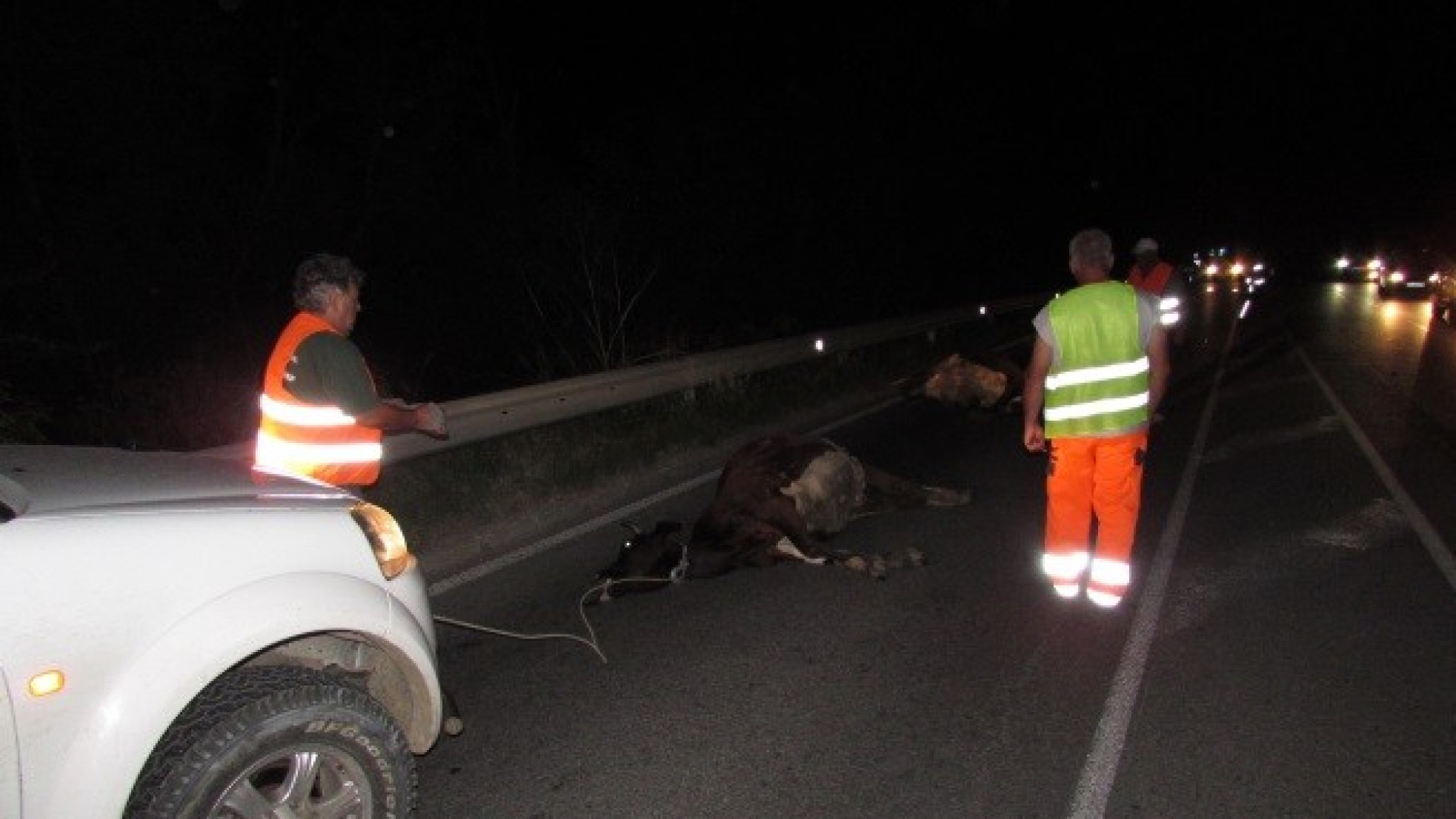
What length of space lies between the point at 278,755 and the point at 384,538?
689 mm

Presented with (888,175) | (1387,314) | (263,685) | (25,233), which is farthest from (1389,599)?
(888,175)

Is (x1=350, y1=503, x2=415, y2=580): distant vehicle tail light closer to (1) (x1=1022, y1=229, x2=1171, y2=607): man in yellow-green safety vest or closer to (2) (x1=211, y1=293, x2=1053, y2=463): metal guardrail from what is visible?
(2) (x1=211, y1=293, x2=1053, y2=463): metal guardrail

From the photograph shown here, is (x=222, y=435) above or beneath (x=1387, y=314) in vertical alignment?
above

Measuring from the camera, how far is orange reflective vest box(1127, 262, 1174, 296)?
875cm

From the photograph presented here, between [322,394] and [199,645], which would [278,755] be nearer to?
[199,645]

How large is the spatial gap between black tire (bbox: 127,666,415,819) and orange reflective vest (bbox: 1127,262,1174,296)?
7887 millimetres

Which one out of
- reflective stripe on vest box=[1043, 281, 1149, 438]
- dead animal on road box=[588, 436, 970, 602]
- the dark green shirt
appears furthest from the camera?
dead animal on road box=[588, 436, 970, 602]

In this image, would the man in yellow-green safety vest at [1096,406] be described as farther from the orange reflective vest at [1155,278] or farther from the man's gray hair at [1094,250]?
the orange reflective vest at [1155,278]

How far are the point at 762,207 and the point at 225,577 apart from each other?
70.1 ft

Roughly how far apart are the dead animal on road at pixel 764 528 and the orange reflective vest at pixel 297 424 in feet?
6.18

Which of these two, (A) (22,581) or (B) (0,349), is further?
(B) (0,349)

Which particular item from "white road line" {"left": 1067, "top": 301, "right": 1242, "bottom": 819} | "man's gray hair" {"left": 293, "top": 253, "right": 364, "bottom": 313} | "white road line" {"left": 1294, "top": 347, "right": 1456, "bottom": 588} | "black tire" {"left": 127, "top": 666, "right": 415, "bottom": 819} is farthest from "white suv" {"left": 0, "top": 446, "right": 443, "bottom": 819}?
"white road line" {"left": 1294, "top": 347, "right": 1456, "bottom": 588}

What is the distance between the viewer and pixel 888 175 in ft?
95.1

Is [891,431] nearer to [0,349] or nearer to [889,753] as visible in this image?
[889,753]
